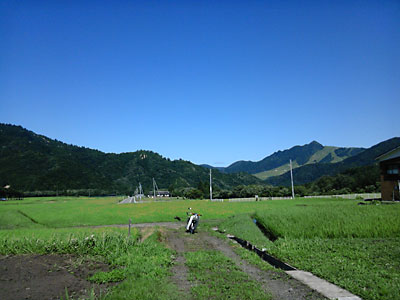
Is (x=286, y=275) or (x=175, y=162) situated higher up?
(x=175, y=162)

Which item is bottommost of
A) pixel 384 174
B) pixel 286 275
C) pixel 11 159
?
pixel 286 275

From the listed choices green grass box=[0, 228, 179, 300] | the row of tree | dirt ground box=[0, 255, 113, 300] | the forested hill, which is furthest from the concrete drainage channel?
the forested hill

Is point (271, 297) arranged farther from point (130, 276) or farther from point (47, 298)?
point (47, 298)

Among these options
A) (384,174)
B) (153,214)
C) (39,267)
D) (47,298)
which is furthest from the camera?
(384,174)

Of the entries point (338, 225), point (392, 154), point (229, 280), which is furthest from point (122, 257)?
point (392, 154)

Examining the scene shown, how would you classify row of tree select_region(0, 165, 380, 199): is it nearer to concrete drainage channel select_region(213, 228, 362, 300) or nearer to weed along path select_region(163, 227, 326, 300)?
concrete drainage channel select_region(213, 228, 362, 300)

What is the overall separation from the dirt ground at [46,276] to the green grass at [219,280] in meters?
2.33

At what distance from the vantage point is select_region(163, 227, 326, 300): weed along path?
675cm

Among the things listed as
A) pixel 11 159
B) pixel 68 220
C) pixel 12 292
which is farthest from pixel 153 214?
pixel 11 159

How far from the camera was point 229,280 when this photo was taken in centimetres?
791

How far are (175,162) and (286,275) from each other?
186656mm

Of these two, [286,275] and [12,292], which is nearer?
[12,292]

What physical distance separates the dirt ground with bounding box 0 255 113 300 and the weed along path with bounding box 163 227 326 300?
2.24m

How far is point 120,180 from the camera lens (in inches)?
6038
